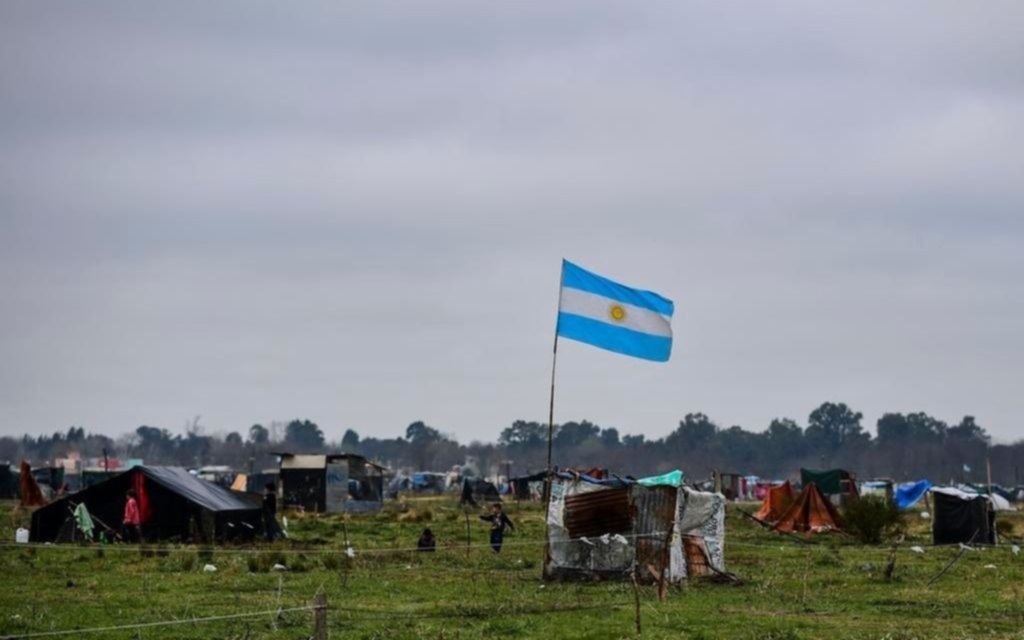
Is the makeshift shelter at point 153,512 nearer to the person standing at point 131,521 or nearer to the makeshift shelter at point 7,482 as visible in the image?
the person standing at point 131,521

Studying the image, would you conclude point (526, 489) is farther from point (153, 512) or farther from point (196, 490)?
point (153, 512)

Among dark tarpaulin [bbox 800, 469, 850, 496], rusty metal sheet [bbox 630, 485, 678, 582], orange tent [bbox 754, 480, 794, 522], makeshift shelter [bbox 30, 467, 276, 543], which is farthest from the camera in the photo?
dark tarpaulin [bbox 800, 469, 850, 496]

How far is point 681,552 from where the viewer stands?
3050 cm

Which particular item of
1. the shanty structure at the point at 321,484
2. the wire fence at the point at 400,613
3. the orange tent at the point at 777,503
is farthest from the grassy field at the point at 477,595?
the shanty structure at the point at 321,484

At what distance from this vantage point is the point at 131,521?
38250mm

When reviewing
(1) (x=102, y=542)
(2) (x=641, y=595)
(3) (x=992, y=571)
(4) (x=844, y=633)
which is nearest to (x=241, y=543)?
(1) (x=102, y=542)

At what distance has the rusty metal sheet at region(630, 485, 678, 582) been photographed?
3003 centimetres

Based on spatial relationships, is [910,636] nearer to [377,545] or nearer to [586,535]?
[586,535]

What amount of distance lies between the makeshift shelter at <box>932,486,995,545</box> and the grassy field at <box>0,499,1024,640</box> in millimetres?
4785

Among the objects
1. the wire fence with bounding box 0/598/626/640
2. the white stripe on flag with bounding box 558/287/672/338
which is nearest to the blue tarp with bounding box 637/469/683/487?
the white stripe on flag with bounding box 558/287/672/338

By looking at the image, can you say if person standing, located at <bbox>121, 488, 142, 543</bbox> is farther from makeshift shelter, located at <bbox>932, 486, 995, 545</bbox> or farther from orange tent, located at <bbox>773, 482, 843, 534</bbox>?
orange tent, located at <bbox>773, 482, 843, 534</bbox>

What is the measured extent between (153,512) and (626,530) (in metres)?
14.6

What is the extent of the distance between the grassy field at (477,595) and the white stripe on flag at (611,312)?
17.5 feet

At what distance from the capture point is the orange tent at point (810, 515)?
176 ft
